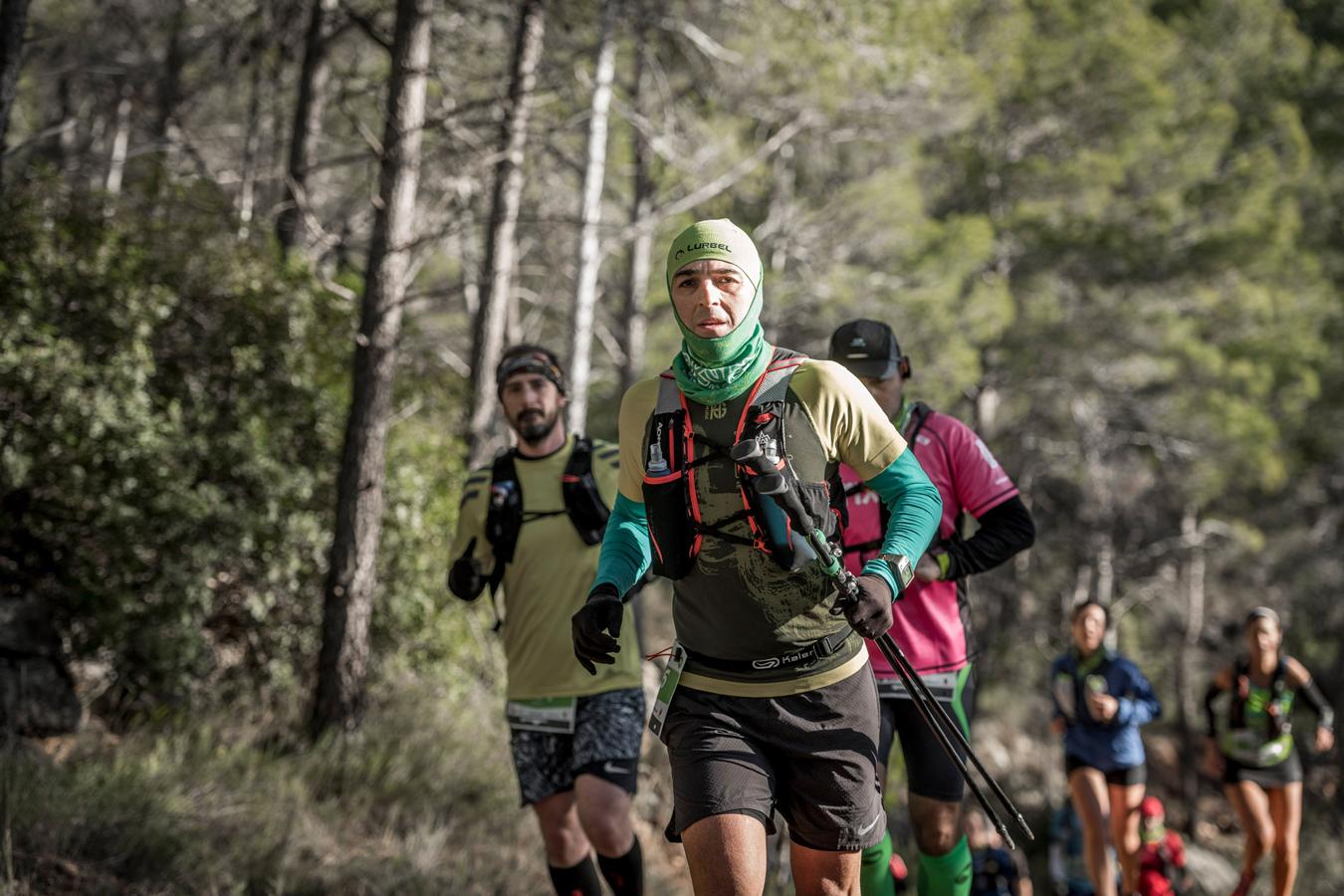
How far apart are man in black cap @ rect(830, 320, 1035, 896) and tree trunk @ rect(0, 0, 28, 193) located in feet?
12.3

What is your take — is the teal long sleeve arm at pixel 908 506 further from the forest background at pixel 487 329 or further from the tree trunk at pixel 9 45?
the tree trunk at pixel 9 45

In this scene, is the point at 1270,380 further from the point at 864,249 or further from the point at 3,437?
the point at 3,437

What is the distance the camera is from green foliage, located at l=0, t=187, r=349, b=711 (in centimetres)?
705

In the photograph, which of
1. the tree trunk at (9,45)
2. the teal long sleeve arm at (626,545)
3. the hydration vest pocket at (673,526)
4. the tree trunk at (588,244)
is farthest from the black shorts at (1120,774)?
the tree trunk at (9,45)

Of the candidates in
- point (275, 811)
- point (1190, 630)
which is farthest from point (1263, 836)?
point (1190, 630)

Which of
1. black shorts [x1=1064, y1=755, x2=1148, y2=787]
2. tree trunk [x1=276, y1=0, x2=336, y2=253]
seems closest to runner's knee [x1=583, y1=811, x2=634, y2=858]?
black shorts [x1=1064, y1=755, x2=1148, y2=787]

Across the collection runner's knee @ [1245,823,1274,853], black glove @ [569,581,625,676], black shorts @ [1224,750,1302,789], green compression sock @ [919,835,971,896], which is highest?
black glove @ [569,581,625,676]

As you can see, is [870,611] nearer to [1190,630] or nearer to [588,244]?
[588,244]

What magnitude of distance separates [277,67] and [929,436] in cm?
764

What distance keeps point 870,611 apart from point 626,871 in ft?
6.84

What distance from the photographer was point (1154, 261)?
71.6ft

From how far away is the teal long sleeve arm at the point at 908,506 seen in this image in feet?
10.2

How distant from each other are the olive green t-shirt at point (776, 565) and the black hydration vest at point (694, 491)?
0.02 m

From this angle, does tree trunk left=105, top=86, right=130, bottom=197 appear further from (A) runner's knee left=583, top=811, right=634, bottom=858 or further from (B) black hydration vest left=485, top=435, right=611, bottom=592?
(A) runner's knee left=583, top=811, right=634, bottom=858
